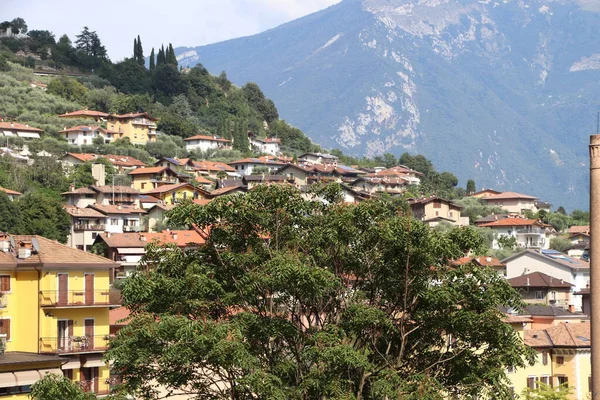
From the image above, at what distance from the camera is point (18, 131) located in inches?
6009

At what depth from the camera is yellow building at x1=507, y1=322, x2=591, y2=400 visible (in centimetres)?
6431

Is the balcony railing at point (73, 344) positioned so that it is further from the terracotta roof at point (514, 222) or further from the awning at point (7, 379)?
the terracotta roof at point (514, 222)

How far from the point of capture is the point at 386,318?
38.3 meters

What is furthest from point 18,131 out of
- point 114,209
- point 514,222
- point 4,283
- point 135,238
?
point 4,283

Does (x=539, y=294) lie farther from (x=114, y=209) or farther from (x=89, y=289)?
(x=89, y=289)

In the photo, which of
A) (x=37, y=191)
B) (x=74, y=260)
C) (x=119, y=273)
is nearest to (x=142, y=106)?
(x=37, y=191)

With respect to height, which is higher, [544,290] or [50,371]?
[544,290]

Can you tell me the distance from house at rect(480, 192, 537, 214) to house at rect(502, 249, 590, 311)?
60393 mm

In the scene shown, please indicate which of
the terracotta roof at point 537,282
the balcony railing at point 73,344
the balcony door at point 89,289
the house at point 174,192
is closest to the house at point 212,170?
the house at point 174,192

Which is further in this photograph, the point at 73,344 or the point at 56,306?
the point at 73,344

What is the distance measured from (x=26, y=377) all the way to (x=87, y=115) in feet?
451

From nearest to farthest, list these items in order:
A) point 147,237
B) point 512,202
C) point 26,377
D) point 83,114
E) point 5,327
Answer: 1. point 26,377
2. point 5,327
3. point 147,237
4. point 83,114
5. point 512,202

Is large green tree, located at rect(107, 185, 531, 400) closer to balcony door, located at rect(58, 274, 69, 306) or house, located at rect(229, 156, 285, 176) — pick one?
balcony door, located at rect(58, 274, 69, 306)

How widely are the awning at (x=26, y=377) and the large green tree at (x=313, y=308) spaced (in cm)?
A: 280
